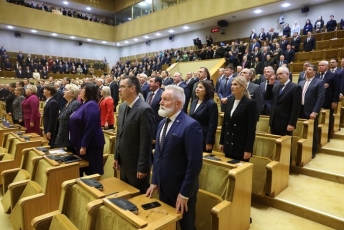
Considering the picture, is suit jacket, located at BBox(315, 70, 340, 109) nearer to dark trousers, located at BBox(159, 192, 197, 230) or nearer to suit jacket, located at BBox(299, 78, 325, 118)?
suit jacket, located at BBox(299, 78, 325, 118)

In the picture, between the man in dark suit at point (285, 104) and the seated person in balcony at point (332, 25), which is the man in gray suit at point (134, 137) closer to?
the man in dark suit at point (285, 104)

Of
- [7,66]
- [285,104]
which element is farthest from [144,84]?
[7,66]

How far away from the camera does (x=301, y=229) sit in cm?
180

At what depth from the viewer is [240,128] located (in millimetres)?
1896

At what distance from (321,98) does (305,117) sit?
0.28m

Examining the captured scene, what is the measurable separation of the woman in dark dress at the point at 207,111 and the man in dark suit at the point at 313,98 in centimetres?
140

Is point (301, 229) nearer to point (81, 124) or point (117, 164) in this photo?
point (117, 164)

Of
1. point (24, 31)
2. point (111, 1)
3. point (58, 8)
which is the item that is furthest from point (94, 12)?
point (24, 31)

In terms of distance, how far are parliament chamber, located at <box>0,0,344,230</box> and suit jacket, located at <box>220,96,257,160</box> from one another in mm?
122

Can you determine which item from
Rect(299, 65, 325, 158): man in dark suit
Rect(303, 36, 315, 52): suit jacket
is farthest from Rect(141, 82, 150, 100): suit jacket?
Rect(303, 36, 315, 52): suit jacket

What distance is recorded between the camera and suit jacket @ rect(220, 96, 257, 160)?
1841 millimetres

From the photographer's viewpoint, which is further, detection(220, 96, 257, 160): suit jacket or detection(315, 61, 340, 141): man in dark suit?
detection(315, 61, 340, 141): man in dark suit

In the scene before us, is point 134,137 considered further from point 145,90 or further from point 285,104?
point 145,90

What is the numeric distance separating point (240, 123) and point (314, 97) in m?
1.51
